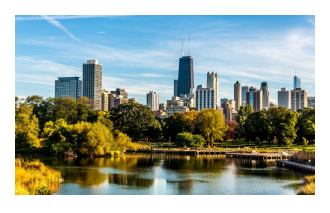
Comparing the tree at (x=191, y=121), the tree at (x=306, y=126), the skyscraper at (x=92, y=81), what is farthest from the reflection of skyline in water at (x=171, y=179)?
the skyscraper at (x=92, y=81)

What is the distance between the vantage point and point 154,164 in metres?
26.8

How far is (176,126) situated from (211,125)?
5013mm

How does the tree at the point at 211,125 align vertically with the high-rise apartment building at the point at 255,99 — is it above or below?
below

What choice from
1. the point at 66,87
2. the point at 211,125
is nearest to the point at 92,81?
the point at 66,87

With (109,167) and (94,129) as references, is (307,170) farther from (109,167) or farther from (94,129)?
(94,129)

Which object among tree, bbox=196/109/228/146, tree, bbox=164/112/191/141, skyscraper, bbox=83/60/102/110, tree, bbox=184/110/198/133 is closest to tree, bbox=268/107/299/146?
tree, bbox=196/109/228/146

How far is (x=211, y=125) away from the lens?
41.7 metres

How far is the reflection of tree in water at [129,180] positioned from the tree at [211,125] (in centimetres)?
2197

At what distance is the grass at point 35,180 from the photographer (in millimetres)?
15273

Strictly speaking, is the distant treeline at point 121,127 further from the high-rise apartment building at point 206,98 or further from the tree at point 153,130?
the high-rise apartment building at point 206,98
